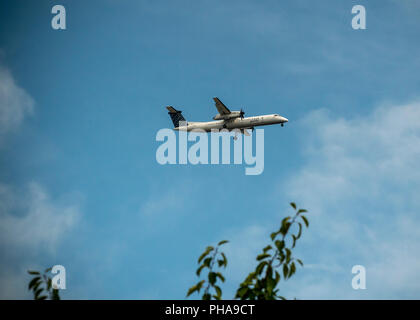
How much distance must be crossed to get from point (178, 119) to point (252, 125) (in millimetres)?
33091

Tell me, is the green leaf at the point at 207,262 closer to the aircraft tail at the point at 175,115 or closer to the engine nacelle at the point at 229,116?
the engine nacelle at the point at 229,116

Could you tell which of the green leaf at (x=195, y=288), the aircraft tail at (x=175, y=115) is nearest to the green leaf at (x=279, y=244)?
the green leaf at (x=195, y=288)

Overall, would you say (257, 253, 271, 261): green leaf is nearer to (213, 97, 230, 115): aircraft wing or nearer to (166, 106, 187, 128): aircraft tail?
(213, 97, 230, 115): aircraft wing

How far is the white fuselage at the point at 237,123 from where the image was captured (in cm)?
10106

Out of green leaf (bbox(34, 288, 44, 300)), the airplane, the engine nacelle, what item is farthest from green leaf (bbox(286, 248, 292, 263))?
the engine nacelle

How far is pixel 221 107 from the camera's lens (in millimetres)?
108562

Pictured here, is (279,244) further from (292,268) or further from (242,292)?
(242,292)

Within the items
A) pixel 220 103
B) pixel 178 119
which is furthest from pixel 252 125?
pixel 178 119

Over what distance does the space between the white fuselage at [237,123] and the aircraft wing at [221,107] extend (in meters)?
2.20

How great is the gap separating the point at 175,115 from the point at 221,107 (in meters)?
27.2

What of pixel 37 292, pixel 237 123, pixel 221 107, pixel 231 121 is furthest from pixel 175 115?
pixel 37 292
